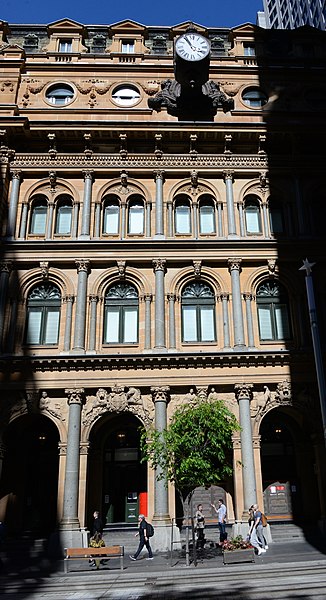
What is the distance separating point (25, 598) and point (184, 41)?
86.6ft

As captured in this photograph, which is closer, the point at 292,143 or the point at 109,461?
the point at 109,461

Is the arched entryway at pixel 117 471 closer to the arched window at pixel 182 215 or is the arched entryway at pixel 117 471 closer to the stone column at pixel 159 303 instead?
the stone column at pixel 159 303

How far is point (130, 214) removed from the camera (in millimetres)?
26062

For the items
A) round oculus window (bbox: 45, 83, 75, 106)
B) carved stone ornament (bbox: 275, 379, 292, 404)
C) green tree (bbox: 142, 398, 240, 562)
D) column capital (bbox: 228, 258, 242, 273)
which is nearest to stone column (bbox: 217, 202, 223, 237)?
column capital (bbox: 228, 258, 242, 273)

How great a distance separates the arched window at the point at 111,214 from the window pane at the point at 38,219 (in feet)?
10.2

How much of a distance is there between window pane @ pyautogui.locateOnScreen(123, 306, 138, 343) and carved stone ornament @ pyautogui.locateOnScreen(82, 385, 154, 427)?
100 inches

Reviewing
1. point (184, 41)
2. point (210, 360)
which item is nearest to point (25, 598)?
point (210, 360)

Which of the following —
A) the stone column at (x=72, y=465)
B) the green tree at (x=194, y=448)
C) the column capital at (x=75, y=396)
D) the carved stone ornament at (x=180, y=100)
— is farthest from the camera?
the carved stone ornament at (x=180, y=100)

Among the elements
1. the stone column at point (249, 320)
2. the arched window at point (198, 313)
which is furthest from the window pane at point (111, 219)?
the stone column at point (249, 320)

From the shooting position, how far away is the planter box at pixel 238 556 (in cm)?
1612

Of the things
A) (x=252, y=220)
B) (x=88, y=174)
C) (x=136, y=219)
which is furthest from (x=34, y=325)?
(x=252, y=220)

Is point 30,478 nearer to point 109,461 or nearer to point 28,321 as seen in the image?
point 109,461

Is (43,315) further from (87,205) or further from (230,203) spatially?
(230,203)

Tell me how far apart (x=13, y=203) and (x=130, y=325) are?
865cm
